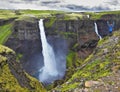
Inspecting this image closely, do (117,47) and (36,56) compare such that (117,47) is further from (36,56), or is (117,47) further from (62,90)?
(36,56)

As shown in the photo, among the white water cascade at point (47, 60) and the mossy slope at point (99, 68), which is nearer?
the mossy slope at point (99, 68)

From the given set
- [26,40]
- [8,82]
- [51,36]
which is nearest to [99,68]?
[8,82]

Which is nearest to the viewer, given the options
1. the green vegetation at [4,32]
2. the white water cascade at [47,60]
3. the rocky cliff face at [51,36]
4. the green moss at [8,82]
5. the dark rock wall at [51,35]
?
the green moss at [8,82]

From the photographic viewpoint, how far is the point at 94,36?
158 m

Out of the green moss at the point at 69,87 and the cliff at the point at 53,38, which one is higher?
the green moss at the point at 69,87

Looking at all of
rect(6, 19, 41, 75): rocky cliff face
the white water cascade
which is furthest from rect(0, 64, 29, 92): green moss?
rect(6, 19, 41, 75): rocky cliff face

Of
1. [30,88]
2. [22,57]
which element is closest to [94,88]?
[30,88]

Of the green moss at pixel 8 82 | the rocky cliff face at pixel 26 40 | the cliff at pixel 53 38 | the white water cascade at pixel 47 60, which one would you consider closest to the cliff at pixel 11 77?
the green moss at pixel 8 82

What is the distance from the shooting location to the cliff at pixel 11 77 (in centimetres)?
6984

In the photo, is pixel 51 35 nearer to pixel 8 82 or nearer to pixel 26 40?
pixel 26 40

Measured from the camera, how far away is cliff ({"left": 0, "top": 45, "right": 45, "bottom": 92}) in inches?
2750

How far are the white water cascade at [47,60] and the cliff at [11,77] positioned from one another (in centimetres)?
5408

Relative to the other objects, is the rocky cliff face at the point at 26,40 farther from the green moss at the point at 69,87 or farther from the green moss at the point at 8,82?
the green moss at the point at 69,87

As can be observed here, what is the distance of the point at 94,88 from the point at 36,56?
127062 millimetres
